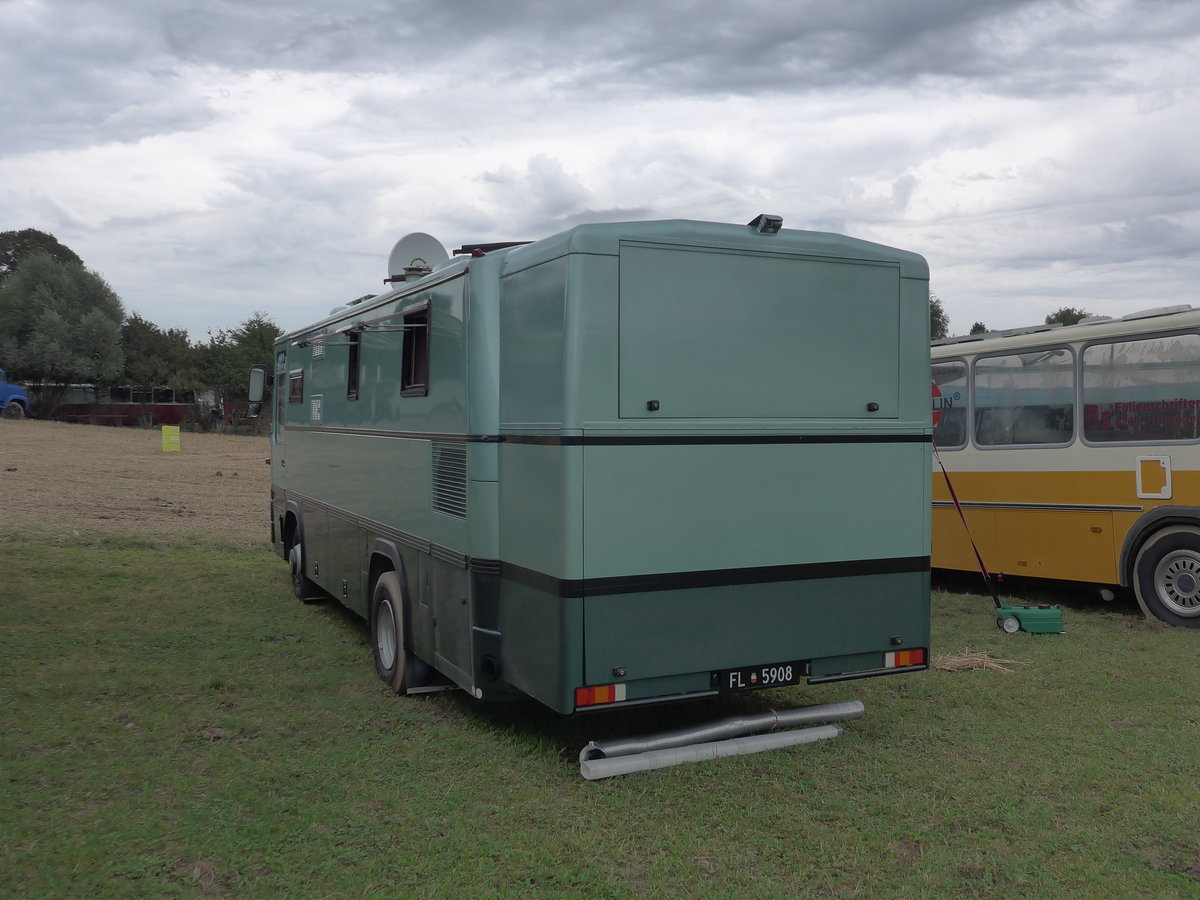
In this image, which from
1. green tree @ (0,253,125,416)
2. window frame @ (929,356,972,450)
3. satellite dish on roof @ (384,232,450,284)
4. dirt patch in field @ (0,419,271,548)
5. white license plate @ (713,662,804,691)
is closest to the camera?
white license plate @ (713,662,804,691)

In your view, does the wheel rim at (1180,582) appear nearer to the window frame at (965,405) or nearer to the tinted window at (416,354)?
the window frame at (965,405)

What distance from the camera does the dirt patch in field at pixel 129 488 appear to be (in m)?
16.7

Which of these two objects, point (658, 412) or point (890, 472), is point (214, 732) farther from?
point (890, 472)

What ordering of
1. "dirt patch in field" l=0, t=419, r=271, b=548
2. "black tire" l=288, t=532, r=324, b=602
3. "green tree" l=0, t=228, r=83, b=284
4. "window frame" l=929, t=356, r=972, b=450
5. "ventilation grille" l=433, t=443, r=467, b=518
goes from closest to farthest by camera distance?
"ventilation grille" l=433, t=443, r=467, b=518
"black tire" l=288, t=532, r=324, b=602
"window frame" l=929, t=356, r=972, b=450
"dirt patch in field" l=0, t=419, r=271, b=548
"green tree" l=0, t=228, r=83, b=284

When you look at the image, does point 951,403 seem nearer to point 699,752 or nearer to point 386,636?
point 386,636

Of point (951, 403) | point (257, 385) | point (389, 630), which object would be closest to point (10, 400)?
point (257, 385)

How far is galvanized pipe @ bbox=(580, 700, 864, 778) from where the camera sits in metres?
5.76

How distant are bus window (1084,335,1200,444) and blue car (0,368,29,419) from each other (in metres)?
51.1

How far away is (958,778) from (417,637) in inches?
137

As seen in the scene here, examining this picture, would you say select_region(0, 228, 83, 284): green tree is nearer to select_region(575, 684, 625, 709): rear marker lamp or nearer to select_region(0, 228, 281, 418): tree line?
select_region(0, 228, 281, 418): tree line

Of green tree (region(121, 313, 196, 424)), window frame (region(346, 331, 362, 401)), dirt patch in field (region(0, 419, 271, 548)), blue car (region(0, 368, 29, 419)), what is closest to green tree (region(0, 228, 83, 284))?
green tree (region(121, 313, 196, 424))

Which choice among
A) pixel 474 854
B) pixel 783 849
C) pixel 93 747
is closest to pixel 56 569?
pixel 93 747

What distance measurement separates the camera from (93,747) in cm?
620

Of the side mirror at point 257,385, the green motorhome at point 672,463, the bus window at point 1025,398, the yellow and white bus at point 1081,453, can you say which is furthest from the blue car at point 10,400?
the green motorhome at point 672,463
